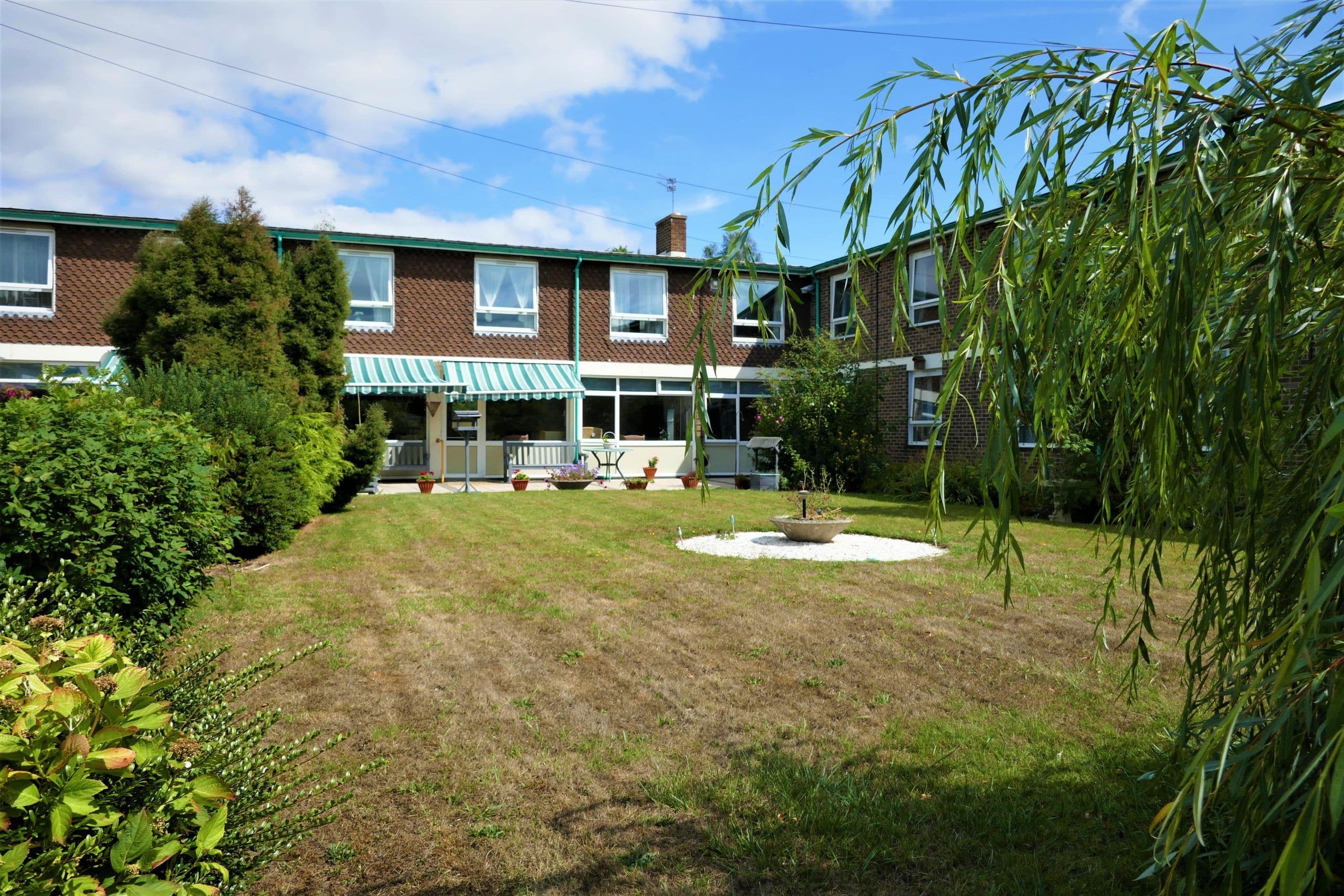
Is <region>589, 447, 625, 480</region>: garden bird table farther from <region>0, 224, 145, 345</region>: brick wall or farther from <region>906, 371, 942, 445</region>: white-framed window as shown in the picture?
<region>0, 224, 145, 345</region>: brick wall

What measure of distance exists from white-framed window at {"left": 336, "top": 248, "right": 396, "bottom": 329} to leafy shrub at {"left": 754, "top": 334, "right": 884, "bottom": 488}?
388 inches

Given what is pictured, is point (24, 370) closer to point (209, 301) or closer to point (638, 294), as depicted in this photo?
point (209, 301)

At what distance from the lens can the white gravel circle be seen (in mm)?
9812

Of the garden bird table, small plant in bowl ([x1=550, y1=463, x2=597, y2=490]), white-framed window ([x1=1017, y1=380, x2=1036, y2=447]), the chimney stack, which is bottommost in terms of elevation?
small plant in bowl ([x1=550, y1=463, x2=597, y2=490])

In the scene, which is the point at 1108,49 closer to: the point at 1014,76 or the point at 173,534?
the point at 1014,76

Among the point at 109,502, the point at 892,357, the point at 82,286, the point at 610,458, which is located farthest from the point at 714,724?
the point at 82,286

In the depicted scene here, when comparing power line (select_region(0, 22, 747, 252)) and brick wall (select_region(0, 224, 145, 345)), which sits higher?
power line (select_region(0, 22, 747, 252))

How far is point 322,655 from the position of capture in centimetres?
578

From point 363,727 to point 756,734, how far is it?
209 centimetres

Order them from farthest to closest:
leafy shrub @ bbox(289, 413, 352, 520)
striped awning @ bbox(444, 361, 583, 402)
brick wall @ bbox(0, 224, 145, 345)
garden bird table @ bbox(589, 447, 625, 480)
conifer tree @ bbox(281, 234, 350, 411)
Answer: garden bird table @ bbox(589, 447, 625, 480)
striped awning @ bbox(444, 361, 583, 402)
brick wall @ bbox(0, 224, 145, 345)
conifer tree @ bbox(281, 234, 350, 411)
leafy shrub @ bbox(289, 413, 352, 520)

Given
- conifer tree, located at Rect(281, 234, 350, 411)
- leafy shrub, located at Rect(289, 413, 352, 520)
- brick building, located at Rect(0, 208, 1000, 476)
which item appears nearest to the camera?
leafy shrub, located at Rect(289, 413, 352, 520)

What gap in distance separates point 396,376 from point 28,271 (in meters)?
8.00

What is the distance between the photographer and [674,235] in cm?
2409

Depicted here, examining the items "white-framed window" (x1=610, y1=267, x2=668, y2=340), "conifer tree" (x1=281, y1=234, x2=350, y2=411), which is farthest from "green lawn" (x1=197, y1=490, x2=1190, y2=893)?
"white-framed window" (x1=610, y1=267, x2=668, y2=340)
